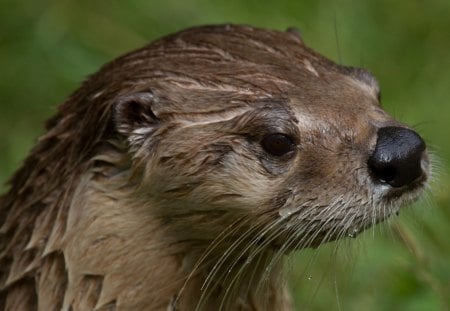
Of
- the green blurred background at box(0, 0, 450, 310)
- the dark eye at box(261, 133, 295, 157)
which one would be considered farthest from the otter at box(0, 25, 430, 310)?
the green blurred background at box(0, 0, 450, 310)

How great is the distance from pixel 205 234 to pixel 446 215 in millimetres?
1452

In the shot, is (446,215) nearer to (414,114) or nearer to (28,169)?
(414,114)

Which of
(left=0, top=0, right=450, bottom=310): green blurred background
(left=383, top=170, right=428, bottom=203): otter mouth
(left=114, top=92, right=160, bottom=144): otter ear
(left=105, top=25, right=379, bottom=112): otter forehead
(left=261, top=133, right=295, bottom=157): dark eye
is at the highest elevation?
(left=0, top=0, right=450, bottom=310): green blurred background

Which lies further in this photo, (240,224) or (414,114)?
(414,114)

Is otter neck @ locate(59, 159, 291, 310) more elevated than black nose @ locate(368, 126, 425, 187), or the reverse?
black nose @ locate(368, 126, 425, 187)

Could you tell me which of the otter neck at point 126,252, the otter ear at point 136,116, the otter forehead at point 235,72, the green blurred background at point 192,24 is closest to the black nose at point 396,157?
the otter forehead at point 235,72

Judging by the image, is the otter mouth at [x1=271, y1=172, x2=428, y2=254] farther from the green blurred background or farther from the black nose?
the green blurred background

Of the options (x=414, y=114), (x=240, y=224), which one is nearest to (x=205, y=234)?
(x=240, y=224)

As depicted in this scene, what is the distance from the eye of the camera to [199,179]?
3248 mm

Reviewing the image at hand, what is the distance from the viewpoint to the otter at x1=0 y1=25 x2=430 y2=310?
317cm

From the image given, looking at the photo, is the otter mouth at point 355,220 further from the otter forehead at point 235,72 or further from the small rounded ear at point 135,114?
the small rounded ear at point 135,114

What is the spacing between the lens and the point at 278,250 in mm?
3303

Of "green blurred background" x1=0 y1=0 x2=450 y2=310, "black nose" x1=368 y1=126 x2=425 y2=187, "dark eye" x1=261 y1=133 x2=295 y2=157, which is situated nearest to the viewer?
"black nose" x1=368 y1=126 x2=425 y2=187

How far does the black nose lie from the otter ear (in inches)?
18.0
